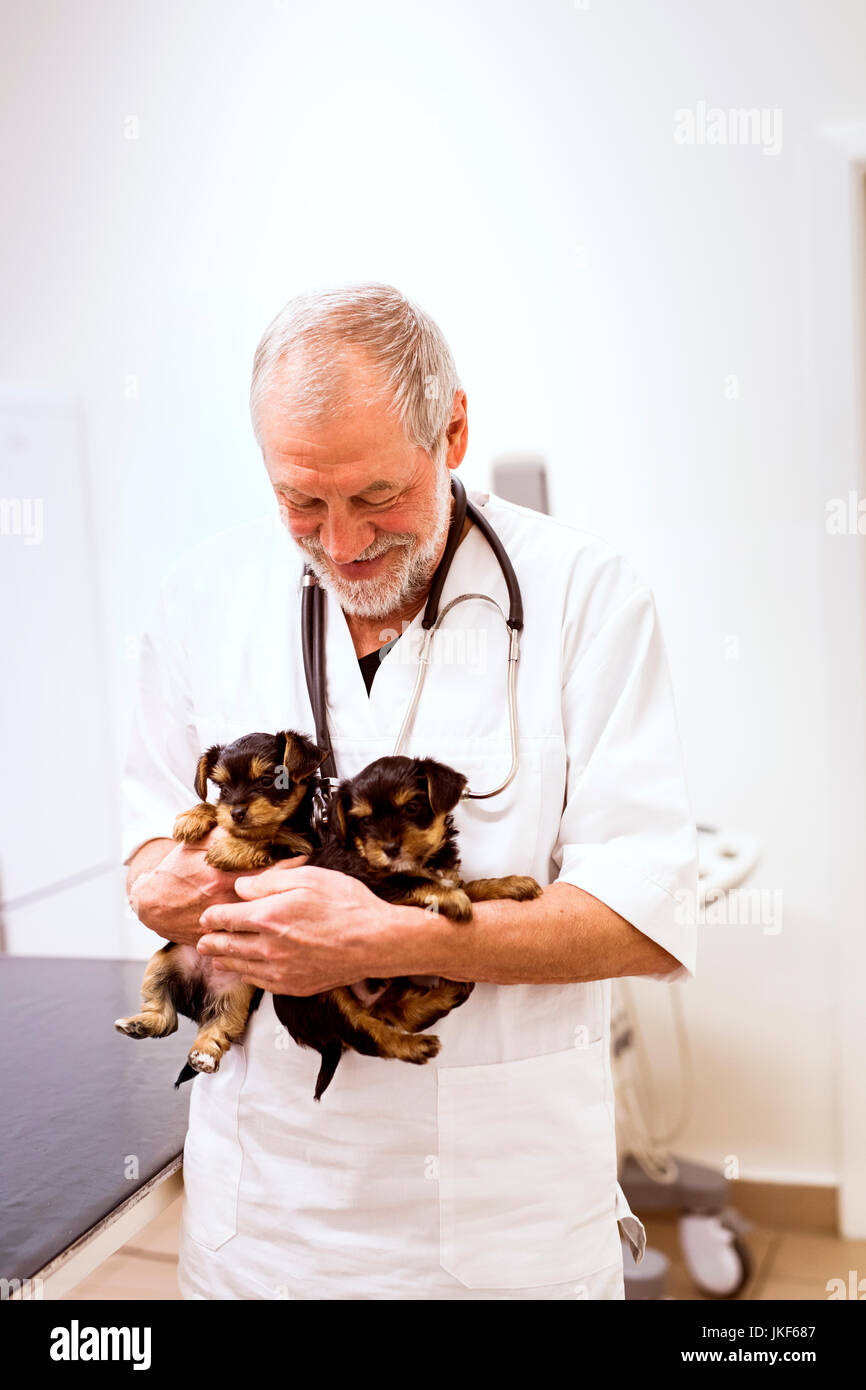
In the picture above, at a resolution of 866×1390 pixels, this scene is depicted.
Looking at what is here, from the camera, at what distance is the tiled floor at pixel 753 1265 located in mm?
2695

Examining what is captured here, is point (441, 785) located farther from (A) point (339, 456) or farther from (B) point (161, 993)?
(B) point (161, 993)

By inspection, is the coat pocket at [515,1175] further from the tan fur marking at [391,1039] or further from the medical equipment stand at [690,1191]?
the medical equipment stand at [690,1191]

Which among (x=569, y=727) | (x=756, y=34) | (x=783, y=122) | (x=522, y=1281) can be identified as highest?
(x=756, y=34)

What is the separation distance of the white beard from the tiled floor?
1.97 m

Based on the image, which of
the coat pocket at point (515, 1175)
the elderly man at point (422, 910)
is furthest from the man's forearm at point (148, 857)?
the coat pocket at point (515, 1175)

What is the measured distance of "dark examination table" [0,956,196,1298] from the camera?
1283 mm

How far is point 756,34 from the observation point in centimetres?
264

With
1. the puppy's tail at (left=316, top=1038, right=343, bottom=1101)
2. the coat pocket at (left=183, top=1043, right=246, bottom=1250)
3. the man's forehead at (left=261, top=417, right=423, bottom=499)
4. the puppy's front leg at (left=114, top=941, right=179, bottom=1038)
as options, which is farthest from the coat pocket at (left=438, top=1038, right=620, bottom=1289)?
the man's forehead at (left=261, top=417, right=423, bottom=499)

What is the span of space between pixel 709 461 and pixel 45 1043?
6.27ft

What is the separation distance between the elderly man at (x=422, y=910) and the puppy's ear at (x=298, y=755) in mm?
82

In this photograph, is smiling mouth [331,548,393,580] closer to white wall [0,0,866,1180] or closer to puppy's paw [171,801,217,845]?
puppy's paw [171,801,217,845]

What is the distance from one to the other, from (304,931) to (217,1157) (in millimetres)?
387

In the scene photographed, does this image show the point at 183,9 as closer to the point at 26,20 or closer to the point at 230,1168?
the point at 26,20
